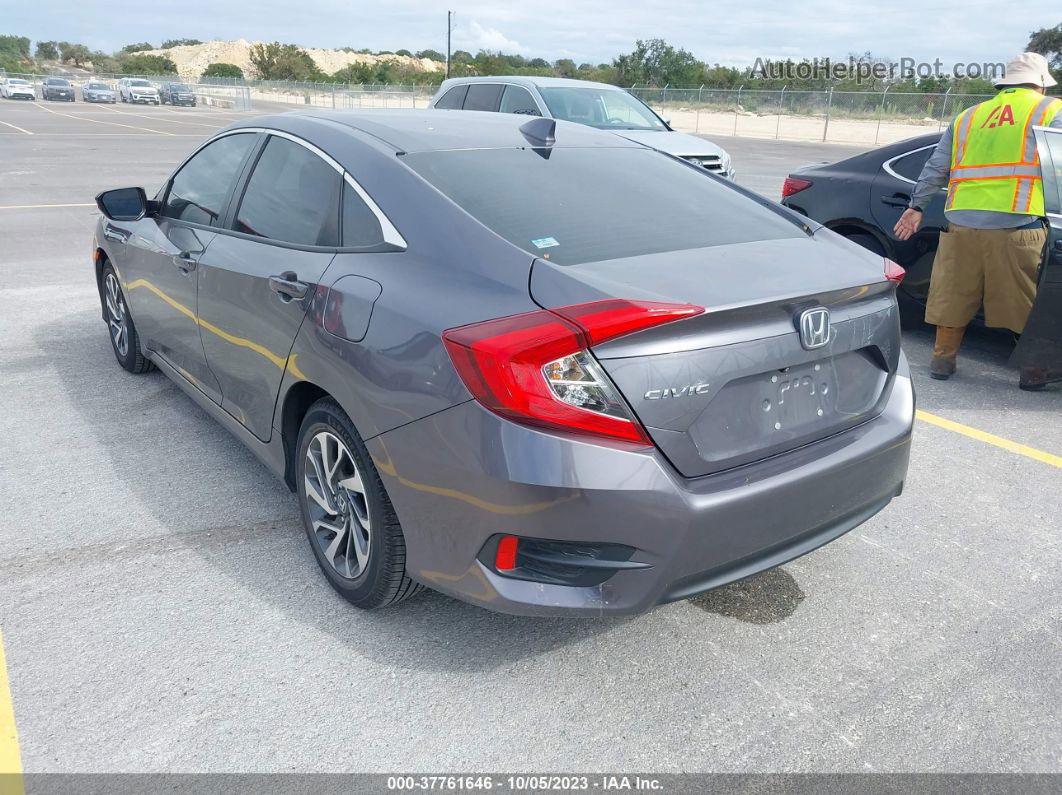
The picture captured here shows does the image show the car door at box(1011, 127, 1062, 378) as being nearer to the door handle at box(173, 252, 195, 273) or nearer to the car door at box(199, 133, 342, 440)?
the car door at box(199, 133, 342, 440)

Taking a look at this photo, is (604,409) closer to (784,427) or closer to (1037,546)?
(784,427)

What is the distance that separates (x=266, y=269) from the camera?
10.4 feet

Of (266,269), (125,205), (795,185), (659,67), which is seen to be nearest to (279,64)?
(659,67)

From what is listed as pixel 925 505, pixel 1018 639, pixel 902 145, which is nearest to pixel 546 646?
pixel 1018 639

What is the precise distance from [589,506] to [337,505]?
110cm

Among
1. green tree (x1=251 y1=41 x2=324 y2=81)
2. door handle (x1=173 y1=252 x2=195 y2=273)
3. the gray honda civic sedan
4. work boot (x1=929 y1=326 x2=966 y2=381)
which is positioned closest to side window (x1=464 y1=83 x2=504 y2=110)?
work boot (x1=929 y1=326 x2=966 y2=381)

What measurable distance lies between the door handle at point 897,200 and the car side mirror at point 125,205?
16.1ft

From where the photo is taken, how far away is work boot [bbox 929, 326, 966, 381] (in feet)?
18.2

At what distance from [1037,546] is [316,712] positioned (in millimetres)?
2806

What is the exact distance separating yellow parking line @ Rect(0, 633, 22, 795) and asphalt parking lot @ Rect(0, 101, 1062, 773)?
2 centimetres

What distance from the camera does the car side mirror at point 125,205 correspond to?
434cm

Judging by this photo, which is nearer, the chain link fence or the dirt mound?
the chain link fence

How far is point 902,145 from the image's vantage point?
6621 mm

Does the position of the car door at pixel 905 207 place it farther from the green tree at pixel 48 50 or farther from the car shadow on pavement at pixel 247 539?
the green tree at pixel 48 50
